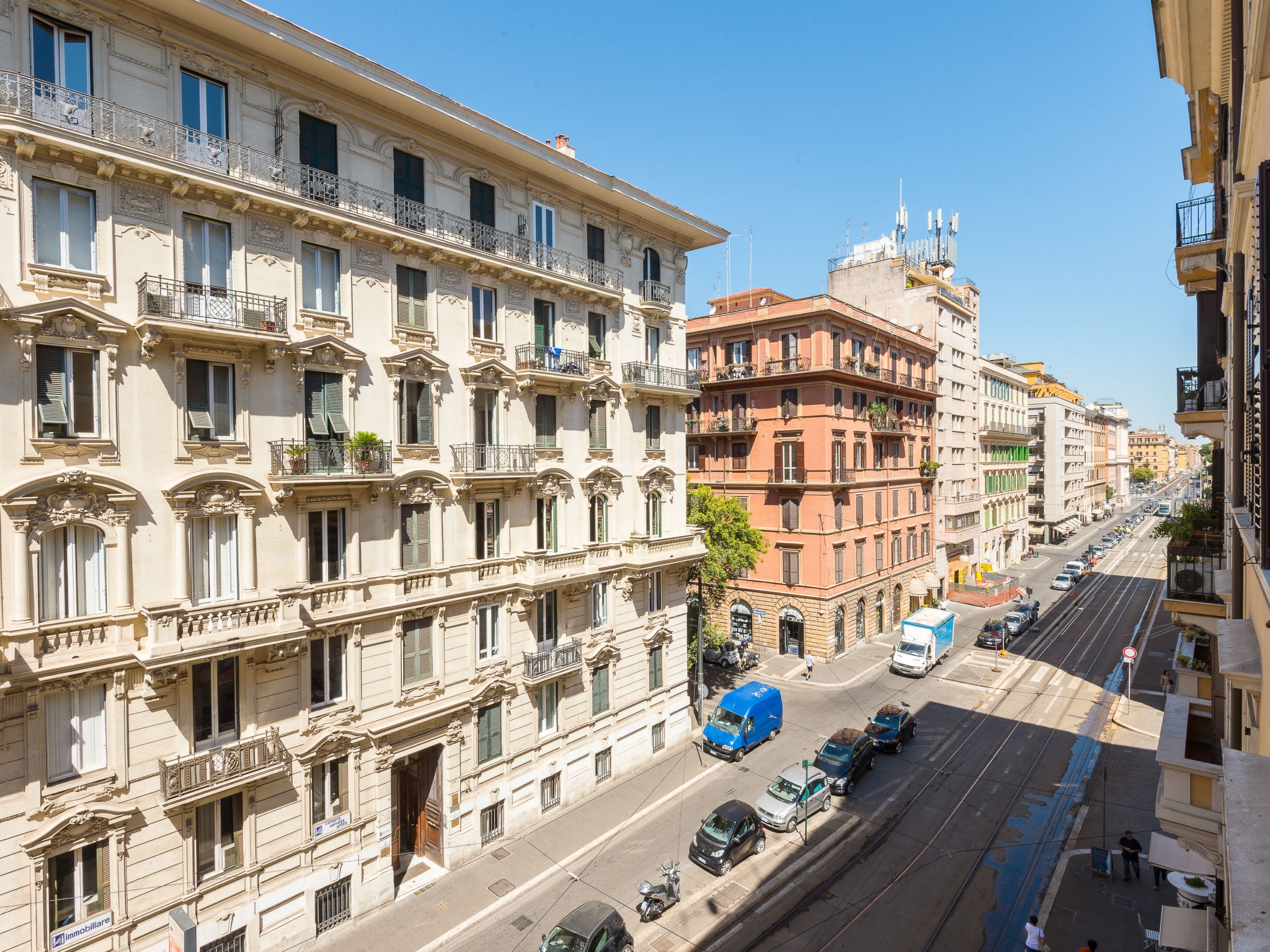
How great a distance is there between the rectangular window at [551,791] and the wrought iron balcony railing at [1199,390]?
2478 centimetres

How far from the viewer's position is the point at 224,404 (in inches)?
661

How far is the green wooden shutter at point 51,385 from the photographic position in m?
14.1

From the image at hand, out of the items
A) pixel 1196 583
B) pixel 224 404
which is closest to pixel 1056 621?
pixel 1196 583

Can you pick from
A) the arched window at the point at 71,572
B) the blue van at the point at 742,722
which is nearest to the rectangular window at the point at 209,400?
the arched window at the point at 71,572

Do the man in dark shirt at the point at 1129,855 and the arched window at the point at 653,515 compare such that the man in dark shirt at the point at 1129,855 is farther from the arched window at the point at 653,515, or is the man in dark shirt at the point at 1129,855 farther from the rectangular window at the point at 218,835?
the rectangular window at the point at 218,835

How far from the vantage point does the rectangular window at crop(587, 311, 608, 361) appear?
26.2 metres

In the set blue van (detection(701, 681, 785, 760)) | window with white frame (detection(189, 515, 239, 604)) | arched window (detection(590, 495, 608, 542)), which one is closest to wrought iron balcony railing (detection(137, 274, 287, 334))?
window with white frame (detection(189, 515, 239, 604))

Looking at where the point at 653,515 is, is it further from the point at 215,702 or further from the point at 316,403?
the point at 215,702

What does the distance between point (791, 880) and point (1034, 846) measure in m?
8.82

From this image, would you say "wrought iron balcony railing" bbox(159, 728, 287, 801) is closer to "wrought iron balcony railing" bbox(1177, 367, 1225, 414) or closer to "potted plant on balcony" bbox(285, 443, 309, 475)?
"potted plant on balcony" bbox(285, 443, 309, 475)

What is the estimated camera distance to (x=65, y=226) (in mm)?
14453

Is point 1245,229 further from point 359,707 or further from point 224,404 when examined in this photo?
point 359,707

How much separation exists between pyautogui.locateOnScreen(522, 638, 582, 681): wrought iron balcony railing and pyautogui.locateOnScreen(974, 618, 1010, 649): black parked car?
112 ft

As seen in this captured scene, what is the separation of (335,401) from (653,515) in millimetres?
14645
